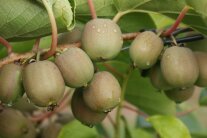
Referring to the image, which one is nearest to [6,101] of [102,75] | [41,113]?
[102,75]

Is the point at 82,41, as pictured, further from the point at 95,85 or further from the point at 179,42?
the point at 179,42

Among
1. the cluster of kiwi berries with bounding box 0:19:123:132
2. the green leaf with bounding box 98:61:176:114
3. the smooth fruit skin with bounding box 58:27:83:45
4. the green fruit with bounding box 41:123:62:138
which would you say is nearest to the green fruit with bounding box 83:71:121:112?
the cluster of kiwi berries with bounding box 0:19:123:132

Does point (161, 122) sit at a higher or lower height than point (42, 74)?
lower

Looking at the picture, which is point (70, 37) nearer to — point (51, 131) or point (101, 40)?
point (101, 40)

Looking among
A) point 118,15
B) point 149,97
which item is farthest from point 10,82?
point 149,97

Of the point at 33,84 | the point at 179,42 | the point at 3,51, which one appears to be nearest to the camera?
the point at 33,84

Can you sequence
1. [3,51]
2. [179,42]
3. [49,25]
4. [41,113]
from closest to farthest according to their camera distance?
1. [49,25]
2. [179,42]
3. [3,51]
4. [41,113]

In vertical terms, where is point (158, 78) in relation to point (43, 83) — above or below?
below
